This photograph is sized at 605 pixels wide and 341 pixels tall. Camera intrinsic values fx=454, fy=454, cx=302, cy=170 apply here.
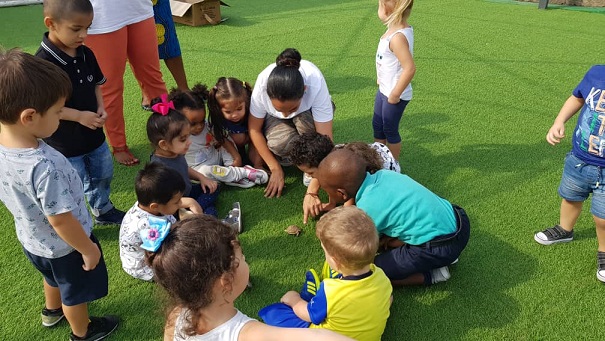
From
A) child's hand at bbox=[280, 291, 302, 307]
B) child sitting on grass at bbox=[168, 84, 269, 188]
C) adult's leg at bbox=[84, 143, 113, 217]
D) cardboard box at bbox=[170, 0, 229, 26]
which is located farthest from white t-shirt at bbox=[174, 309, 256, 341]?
cardboard box at bbox=[170, 0, 229, 26]

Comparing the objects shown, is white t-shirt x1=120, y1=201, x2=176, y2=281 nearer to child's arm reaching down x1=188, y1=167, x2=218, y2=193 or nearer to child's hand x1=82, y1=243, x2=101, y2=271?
child's hand x1=82, y1=243, x2=101, y2=271

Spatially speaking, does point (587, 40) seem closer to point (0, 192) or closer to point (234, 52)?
point (234, 52)

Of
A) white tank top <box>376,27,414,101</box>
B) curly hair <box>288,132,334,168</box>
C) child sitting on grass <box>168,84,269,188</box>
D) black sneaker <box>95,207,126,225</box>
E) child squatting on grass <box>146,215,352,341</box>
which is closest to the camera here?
child squatting on grass <box>146,215,352,341</box>

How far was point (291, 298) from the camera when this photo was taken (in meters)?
2.21

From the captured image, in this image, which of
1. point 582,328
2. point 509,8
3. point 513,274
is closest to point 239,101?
point 513,274

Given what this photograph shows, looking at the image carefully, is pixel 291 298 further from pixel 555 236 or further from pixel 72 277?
pixel 555 236

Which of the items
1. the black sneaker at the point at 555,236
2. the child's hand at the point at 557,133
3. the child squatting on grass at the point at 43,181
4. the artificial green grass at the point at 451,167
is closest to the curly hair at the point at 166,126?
the artificial green grass at the point at 451,167

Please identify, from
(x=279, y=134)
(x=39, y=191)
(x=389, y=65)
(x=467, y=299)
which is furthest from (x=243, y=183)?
(x=39, y=191)

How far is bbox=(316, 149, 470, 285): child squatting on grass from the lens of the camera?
7.52 feet

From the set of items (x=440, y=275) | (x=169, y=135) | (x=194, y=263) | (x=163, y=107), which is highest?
(x=194, y=263)

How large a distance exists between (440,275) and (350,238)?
0.85 meters

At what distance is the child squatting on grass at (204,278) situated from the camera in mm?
1329

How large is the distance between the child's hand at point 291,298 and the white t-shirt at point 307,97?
138cm

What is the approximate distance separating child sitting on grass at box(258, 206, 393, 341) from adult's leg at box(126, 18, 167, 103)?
2.20m
